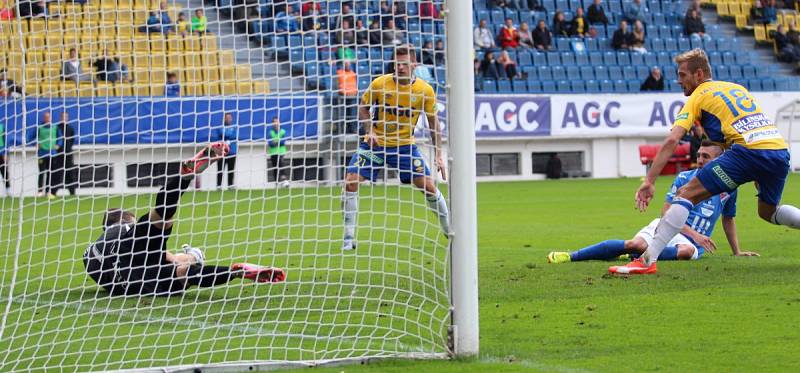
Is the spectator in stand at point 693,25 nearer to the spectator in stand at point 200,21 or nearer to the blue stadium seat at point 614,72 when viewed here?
the blue stadium seat at point 614,72

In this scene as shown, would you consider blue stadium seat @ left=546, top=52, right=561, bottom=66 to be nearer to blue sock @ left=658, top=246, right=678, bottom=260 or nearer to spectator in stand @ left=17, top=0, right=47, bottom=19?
blue sock @ left=658, top=246, right=678, bottom=260

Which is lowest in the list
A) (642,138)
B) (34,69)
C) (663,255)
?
(642,138)

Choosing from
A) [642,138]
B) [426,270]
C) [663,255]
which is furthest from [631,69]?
[426,270]

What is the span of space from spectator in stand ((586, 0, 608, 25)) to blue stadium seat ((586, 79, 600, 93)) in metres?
2.81

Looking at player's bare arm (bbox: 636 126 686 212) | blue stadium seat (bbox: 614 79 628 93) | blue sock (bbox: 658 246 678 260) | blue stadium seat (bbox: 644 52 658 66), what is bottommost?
blue stadium seat (bbox: 614 79 628 93)

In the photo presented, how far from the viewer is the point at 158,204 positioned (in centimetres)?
768

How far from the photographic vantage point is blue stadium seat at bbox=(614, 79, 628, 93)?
29844mm

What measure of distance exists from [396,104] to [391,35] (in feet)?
2.71

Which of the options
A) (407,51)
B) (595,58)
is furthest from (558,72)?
(407,51)

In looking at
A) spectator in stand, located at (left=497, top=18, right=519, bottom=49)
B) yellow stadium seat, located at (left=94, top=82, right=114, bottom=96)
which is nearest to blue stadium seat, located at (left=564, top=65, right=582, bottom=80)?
spectator in stand, located at (left=497, top=18, right=519, bottom=49)

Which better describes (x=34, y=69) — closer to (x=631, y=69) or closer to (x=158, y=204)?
(x=158, y=204)

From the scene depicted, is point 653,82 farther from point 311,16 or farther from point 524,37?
point 311,16

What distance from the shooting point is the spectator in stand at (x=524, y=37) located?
97.7 ft

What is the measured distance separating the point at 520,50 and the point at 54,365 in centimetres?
2445
